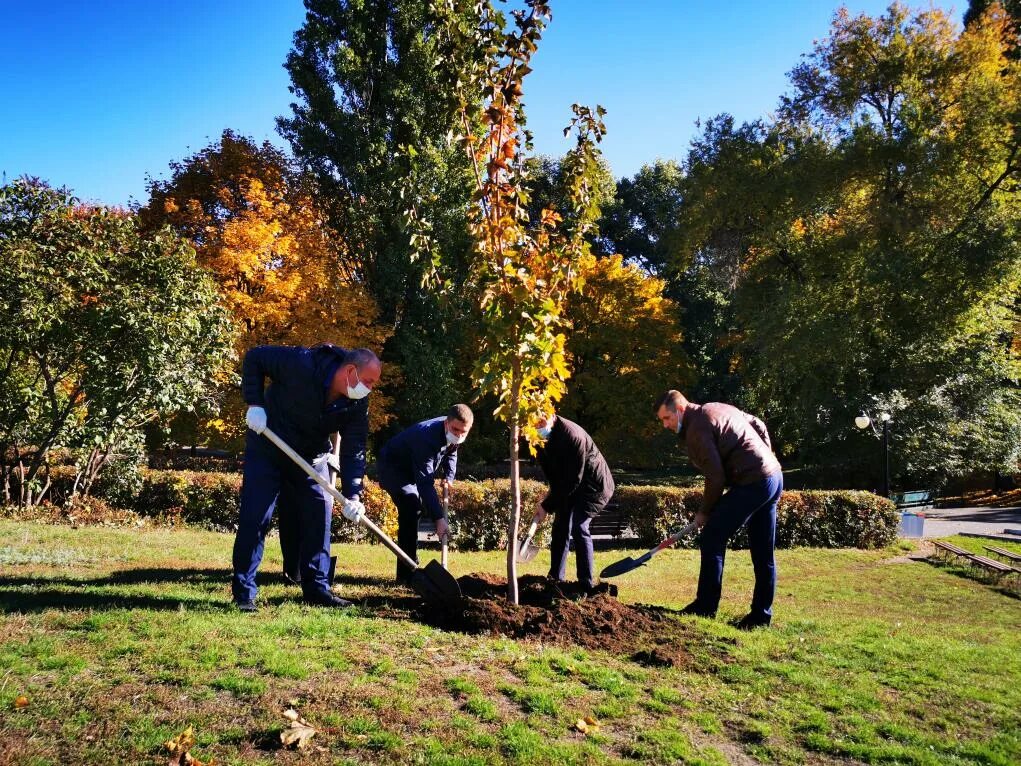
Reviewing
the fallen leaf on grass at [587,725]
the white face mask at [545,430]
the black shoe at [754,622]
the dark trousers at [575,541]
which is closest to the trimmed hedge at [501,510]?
the dark trousers at [575,541]

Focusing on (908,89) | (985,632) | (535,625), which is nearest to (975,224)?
(908,89)

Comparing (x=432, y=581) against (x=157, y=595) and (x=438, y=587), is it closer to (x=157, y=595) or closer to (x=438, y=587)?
(x=438, y=587)

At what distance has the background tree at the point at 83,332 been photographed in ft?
33.0

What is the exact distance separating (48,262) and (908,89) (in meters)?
23.4

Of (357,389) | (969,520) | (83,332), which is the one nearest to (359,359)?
(357,389)

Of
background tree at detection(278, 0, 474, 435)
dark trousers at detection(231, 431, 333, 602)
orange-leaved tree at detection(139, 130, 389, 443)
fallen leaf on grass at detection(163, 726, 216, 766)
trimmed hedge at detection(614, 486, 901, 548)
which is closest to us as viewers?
fallen leaf on grass at detection(163, 726, 216, 766)

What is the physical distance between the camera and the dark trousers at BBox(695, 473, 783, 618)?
5.86 m

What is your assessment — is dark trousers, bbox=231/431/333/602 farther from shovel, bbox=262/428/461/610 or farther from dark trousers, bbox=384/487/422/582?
dark trousers, bbox=384/487/422/582

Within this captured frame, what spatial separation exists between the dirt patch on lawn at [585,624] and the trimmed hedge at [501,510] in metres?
4.67

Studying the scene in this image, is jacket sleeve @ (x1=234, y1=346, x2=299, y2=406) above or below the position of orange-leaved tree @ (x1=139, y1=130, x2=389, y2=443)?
below

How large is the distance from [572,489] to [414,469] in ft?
4.92

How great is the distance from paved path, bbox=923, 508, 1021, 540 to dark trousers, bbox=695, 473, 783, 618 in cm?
1294

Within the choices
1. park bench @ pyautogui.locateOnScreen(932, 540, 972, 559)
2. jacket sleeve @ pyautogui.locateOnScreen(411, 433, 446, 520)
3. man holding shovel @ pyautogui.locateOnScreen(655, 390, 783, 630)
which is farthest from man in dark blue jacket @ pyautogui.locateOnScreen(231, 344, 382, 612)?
park bench @ pyautogui.locateOnScreen(932, 540, 972, 559)

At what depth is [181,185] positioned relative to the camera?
24.5 m
